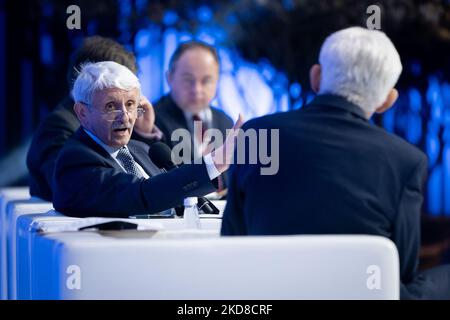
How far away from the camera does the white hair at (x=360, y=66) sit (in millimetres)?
2703

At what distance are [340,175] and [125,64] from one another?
1.51 m

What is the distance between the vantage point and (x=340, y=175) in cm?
265

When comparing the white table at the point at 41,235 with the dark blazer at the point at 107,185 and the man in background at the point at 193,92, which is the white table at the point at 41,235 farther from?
the man in background at the point at 193,92

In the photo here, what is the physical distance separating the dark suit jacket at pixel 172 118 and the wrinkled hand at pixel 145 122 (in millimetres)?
899

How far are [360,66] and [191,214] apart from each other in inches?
33.7

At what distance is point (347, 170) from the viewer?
2658 mm

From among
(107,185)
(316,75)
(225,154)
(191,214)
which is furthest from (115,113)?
(316,75)

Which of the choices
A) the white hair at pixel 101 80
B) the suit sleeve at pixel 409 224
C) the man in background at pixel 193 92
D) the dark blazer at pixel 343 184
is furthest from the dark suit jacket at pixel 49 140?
the suit sleeve at pixel 409 224

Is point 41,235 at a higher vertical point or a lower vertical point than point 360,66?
lower

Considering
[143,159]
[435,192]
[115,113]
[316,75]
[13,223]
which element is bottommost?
[435,192]

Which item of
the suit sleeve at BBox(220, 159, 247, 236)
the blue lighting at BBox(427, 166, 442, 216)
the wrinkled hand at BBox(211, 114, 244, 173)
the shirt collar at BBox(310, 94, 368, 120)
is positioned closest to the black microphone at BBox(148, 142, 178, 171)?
the wrinkled hand at BBox(211, 114, 244, 173)

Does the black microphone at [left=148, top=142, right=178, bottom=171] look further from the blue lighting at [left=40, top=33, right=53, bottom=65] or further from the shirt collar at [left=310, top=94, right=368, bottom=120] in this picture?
the blue lighting at [left=40, top=33, right=53, bottom=65]

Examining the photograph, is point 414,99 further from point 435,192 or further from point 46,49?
point 46,49
